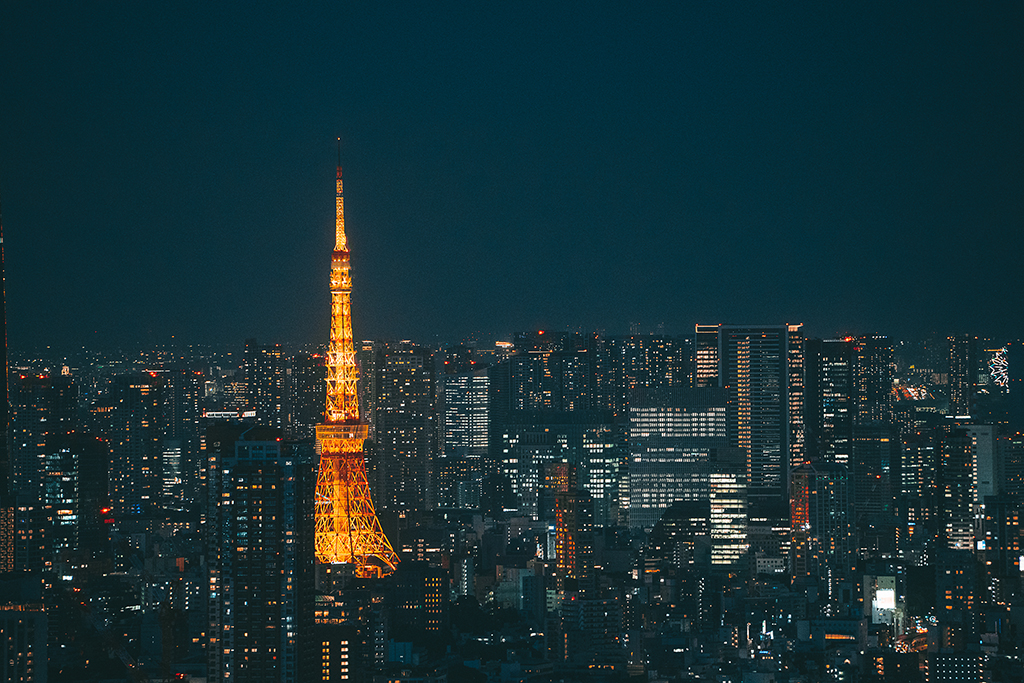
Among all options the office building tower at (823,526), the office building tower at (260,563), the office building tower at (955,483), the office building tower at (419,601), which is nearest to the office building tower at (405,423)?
the office building tower at (419,601)

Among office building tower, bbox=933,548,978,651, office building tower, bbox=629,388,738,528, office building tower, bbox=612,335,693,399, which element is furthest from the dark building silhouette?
office building tower, bbox=933,548,978,651

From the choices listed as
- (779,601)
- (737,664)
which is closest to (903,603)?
(779,601)

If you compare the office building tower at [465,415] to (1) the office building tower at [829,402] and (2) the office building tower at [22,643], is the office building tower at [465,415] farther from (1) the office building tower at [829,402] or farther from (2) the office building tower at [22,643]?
(2) the office building tower at [22,643]

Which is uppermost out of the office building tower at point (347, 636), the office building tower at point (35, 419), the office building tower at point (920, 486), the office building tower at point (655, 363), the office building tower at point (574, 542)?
the office building tower at point (655, 363)

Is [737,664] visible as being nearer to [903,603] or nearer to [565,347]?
[903,603]

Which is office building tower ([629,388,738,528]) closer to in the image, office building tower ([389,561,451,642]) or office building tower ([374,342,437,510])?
office building tower ([374,342,437,510])

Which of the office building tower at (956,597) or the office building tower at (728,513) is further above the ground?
the office building tower at (728,513)
